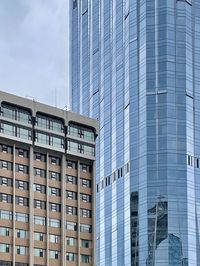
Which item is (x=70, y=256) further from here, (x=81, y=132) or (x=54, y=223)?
(x=81, y=132)

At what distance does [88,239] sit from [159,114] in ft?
259

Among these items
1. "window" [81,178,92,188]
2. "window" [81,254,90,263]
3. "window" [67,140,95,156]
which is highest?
"window" [67,140,95,156]

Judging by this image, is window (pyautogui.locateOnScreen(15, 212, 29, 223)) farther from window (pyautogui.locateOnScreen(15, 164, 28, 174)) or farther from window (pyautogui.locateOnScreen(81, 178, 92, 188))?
window (pyautogui.locateOnScreen(81, 178, 92, 188))

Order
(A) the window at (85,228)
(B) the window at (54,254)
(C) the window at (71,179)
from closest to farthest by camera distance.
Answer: (B) the window at (54,254)
(A) the window at (85,228)
(C) the window at (71,179)

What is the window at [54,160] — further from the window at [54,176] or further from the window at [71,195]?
the window at [71,195]

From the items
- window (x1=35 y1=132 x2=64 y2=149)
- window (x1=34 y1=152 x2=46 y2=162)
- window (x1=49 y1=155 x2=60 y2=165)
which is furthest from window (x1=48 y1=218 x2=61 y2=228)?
window (x1=35 y1=132 x2=64 y2=149)

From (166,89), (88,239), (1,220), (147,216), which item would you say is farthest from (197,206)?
(1,220)

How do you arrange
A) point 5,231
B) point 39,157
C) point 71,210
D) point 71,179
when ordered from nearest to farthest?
1. point 5,231
2. point 39,157
3. point 71,210
4. point 71,179

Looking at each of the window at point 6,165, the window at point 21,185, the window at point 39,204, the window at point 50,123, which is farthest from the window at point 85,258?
the window at point 50,123

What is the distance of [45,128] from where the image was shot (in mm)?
118812

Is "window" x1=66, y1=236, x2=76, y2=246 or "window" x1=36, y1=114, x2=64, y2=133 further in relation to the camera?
"window" x1=36, y1=114, x2=64, y2=133

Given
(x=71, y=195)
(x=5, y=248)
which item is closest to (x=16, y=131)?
(x=71, y=195)

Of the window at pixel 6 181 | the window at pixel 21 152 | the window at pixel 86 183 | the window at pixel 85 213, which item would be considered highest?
the window at pixel 21 152

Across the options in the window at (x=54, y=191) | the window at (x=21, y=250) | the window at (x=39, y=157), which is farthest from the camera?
the window at (x=39, y=157)
